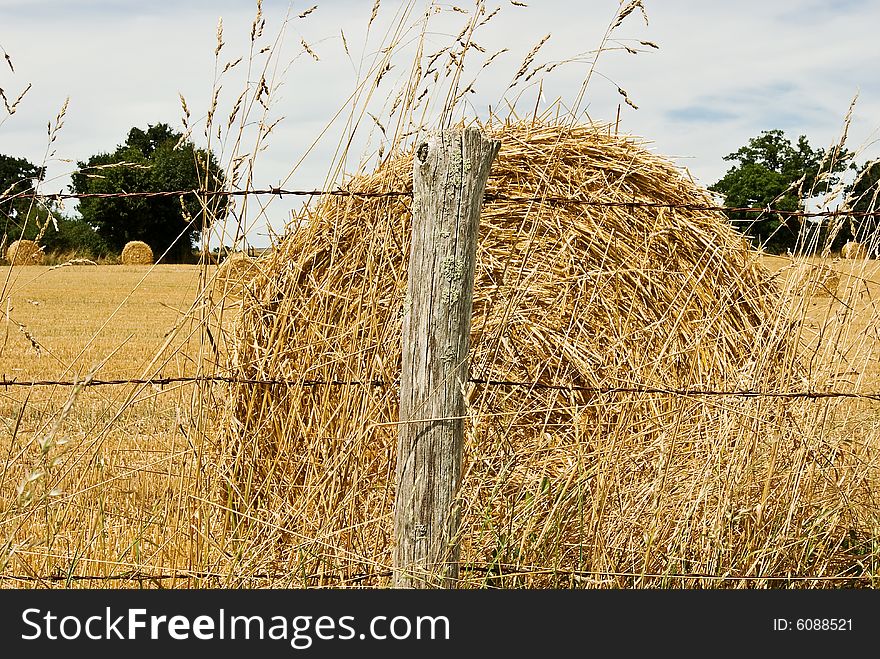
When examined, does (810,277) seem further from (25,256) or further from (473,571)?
(25,256)

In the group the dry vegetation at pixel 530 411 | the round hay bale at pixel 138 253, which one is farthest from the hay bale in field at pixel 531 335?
the round hay bale at pixel 138 253

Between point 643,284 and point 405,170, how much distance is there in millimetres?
1044

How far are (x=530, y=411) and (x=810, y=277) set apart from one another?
107 centimetres

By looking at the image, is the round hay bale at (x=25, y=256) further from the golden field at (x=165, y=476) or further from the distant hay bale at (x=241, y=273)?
the distant hay bale at (x=241, y=273)

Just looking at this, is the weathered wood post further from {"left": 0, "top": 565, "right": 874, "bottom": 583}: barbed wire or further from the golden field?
the golden field

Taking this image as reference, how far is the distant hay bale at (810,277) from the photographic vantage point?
298 cm

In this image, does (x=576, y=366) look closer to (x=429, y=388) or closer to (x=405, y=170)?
(x=405, y=170)

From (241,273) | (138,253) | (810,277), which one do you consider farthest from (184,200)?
(138,253)

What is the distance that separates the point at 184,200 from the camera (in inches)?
108

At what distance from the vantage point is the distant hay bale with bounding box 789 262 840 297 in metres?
2.98

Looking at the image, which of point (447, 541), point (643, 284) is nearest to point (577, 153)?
point (643, 284)

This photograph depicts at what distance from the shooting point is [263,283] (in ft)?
11.1

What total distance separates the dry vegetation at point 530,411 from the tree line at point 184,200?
0.14 metres

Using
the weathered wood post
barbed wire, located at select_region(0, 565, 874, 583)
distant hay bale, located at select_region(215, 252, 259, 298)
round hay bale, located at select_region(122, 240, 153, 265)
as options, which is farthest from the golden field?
round hay bale, located at select_region(122, 240, 153, 265)
